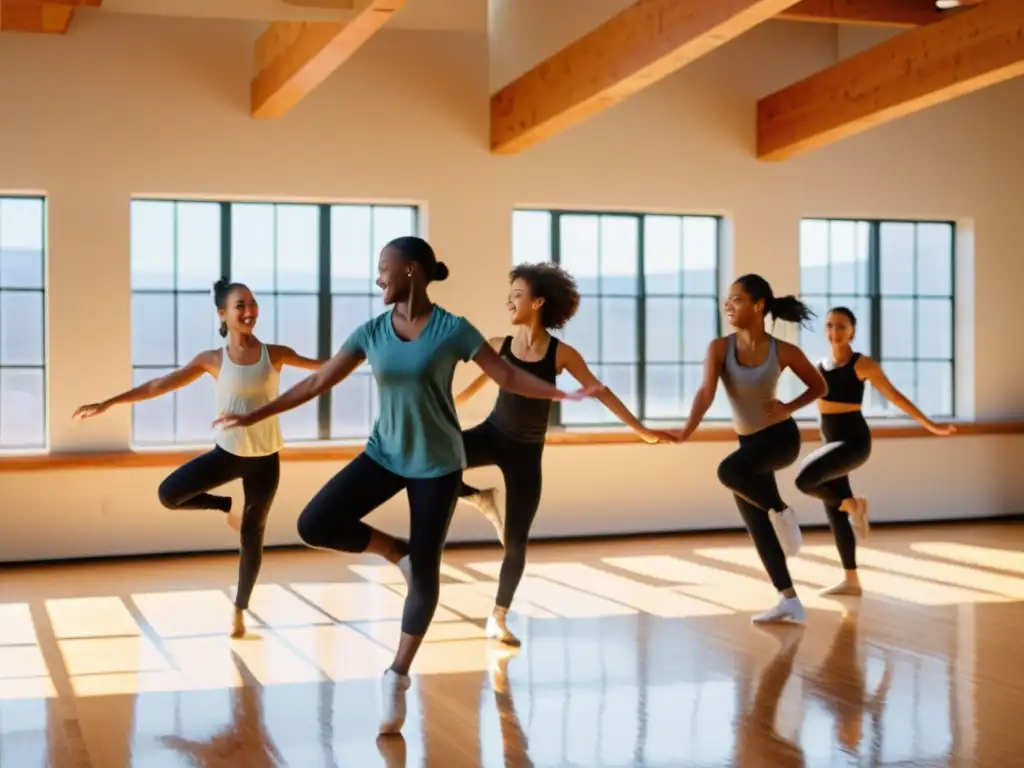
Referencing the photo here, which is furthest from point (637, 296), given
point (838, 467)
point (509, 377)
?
point (509, 377)

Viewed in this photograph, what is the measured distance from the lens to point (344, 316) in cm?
892

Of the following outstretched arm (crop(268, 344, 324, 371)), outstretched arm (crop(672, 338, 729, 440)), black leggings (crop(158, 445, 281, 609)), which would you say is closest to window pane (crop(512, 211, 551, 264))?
outstretched arm (crop(672, 338, 729, 440))

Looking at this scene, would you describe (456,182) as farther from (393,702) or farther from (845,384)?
(393,702)

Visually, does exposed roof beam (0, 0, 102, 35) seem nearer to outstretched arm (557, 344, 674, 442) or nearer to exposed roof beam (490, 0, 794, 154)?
exposed roof beam (490, 0, 794, 154)

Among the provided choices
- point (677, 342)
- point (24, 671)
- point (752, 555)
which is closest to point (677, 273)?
point (677, 342)

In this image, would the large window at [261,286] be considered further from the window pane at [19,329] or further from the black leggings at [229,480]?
the black leggings at [229,480]

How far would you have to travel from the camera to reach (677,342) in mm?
9648

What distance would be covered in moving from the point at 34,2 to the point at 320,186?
2092 mm

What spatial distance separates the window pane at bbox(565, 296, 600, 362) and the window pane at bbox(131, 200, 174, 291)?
260cm

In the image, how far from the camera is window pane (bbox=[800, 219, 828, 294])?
32.7 ft

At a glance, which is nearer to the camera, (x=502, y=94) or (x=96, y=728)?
(x=96, y=728)

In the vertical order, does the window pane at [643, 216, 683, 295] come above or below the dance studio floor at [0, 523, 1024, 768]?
above

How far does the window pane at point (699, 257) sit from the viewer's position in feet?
31.7

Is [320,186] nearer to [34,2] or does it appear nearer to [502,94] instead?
[502,94]
